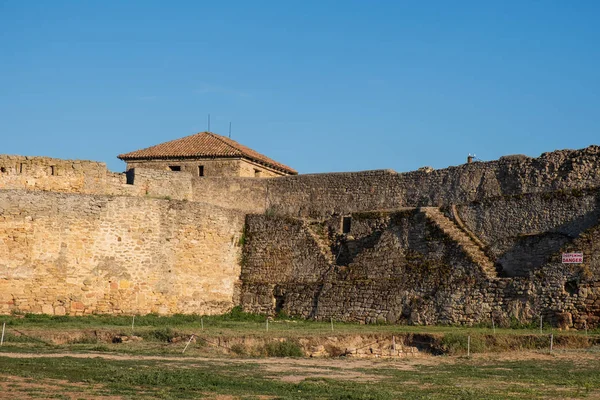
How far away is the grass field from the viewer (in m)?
16.5

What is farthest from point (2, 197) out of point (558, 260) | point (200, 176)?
point (558, 260)

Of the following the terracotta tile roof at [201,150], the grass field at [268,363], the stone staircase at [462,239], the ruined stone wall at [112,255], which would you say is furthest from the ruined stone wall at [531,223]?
the terracotta tile roof at [201,150]

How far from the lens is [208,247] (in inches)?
1323

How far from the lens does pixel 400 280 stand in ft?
100

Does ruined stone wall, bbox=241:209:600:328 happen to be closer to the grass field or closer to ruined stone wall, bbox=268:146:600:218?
the grass field

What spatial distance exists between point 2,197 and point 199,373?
14.0 metres

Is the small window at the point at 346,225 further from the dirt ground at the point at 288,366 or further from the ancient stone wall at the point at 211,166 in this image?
the dirt ground at the point at 288,366

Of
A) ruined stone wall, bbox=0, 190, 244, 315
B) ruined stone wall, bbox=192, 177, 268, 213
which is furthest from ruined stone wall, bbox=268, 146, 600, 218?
ruined stone wall, bbox=0, 190, 244, 315

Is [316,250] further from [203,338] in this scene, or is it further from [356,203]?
[203,338]

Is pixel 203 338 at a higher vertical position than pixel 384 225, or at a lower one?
lower

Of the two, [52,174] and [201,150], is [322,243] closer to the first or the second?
[201,150]

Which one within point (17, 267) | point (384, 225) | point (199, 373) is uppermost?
point (384, 225)

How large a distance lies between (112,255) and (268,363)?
1173 centimetres

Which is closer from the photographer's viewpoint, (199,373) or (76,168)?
(199,373)
